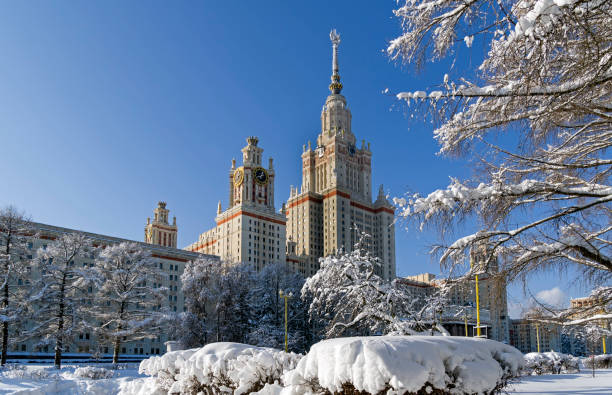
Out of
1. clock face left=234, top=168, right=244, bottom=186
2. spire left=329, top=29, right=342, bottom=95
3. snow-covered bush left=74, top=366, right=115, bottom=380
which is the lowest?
snow-covered bush left=74, top=366, right=115, bottom=380

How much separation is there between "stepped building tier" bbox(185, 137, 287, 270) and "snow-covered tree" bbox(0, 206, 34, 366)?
224 ft

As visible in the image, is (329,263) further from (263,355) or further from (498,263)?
(498,263)

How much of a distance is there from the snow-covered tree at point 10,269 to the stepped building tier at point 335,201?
8539 cm

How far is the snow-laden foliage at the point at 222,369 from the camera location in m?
12.5

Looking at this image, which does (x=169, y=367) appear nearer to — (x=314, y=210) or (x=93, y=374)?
(x=93, y=374)

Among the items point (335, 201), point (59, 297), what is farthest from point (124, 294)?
point (335, 201)

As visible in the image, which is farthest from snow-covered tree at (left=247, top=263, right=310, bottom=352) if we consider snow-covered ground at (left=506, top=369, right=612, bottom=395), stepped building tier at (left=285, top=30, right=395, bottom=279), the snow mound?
stepped building tier at (left=285, top=30, right=395, bottom=279)

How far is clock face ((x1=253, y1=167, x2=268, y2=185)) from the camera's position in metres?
109

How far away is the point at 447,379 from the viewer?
820 cm

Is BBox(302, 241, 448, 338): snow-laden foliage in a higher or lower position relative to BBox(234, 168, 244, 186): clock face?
lower

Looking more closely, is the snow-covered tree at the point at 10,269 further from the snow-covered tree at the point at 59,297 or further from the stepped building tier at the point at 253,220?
the stepped building tier at the point at 253,220

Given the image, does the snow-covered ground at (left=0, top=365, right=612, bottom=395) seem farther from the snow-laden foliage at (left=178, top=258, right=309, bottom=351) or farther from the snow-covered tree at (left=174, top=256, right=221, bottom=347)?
the snow-laden foliage at (left=178, top=258, right=309, bottom=351)

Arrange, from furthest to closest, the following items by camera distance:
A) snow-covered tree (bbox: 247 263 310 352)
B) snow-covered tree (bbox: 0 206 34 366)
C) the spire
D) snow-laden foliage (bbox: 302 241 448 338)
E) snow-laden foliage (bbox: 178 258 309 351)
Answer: the spire → snow-covered tree (bbox: 247 263 310 352) → snow-laden foliage (bbox: 178 258 309 351) → snow-covered tree (bbox: 0 206 34 366) → snow-laden foliage (bbox: 302 241 448 338)

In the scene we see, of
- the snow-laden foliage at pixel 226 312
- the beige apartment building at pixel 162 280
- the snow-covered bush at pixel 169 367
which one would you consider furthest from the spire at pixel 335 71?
the snow-covered bush at pixel 169 367
